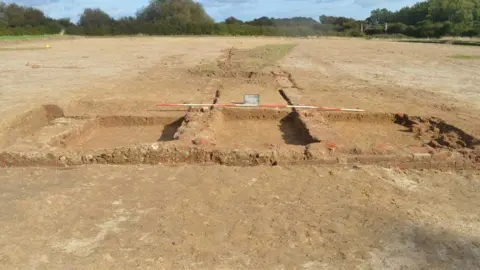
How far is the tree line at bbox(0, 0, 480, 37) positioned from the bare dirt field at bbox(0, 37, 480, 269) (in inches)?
1753

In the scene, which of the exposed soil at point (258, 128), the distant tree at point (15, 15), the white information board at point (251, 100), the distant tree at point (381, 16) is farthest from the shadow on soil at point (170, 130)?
the distant tree at point (381, 16)

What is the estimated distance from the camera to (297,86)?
10281mm

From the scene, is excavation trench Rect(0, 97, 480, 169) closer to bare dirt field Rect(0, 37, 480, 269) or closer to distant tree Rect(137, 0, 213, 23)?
bare dirt field Rect(0, 37, 480, 269)

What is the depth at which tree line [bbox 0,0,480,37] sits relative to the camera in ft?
167

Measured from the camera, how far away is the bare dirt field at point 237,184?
2902 millimetres

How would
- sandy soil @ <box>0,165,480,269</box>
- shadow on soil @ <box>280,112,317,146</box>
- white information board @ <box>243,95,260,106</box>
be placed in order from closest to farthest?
sandy soil @ <box>0,165,480,269</box> → shadow on soil @ <box>280,112,317,146</box> → white information board @ <box>243,95,260,106</box>

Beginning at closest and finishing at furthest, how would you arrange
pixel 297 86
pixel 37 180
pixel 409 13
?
pixel 37 180 → pixel 297 86 → pixel 409 13

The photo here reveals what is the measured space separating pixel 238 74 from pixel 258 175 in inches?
328

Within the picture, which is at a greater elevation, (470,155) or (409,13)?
(409,13)

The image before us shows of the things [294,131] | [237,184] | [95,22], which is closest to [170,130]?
[294,131]

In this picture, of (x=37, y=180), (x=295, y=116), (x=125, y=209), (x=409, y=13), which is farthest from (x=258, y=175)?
(x=409, y=13)

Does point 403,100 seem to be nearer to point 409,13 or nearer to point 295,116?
point 295,116

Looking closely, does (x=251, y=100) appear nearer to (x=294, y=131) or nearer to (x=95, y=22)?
(x=294, y=131)

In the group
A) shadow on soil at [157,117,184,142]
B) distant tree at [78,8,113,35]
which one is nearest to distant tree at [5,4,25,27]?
distant tree at [78,8,113,35]
